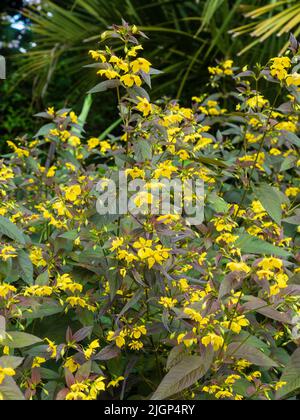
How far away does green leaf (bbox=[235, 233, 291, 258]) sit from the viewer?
5.06 feet

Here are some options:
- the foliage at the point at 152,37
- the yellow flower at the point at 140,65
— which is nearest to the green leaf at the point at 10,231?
the yellow flower at the point at 140,65

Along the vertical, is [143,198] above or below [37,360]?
above

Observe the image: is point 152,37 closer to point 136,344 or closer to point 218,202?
point 218,202

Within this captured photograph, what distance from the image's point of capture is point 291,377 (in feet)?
4.44

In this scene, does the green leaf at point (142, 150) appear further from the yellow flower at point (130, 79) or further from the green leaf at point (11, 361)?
the green leaf at point (11, 361)

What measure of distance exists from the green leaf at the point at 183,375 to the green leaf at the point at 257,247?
1.26 ft

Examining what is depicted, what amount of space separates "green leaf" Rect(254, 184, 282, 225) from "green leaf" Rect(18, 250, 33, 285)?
622 millimetres

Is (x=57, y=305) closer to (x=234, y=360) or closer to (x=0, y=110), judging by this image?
(x=234, y=360)

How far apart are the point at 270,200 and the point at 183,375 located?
635mm

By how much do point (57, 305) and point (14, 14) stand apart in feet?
17.5

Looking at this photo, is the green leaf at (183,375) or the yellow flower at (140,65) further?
the yellow flower at (140,65)

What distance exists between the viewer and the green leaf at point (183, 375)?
1.22m

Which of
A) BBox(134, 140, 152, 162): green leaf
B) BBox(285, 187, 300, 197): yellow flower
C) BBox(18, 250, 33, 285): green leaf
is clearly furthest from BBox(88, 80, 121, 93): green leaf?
BBox(285, 187, 300, 197): yellow flower

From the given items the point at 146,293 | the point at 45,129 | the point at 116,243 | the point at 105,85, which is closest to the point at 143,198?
the point at 116,243
